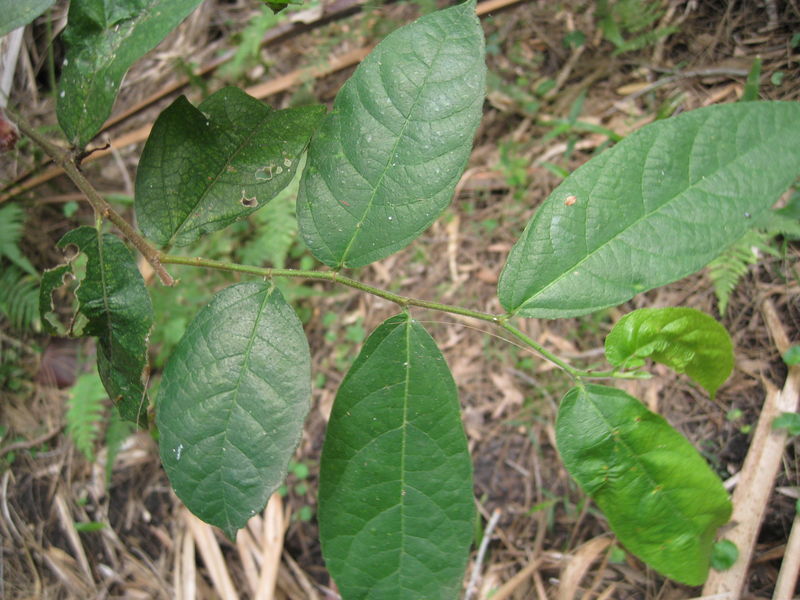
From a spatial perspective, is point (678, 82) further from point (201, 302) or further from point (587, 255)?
point (201, 302)

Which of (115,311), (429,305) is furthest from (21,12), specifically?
(429,305)

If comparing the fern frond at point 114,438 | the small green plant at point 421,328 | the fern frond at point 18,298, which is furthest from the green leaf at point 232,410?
the fern frond at point 18,298

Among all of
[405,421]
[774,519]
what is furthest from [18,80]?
[774,519]

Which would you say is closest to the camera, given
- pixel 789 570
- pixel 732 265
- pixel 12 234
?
pixel 789 570

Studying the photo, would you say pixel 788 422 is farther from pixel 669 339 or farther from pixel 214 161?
pixel 214 161

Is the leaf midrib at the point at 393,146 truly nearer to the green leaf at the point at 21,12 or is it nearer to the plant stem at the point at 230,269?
the plant stem at the point at 230,269

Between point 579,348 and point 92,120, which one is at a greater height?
point 92,120
